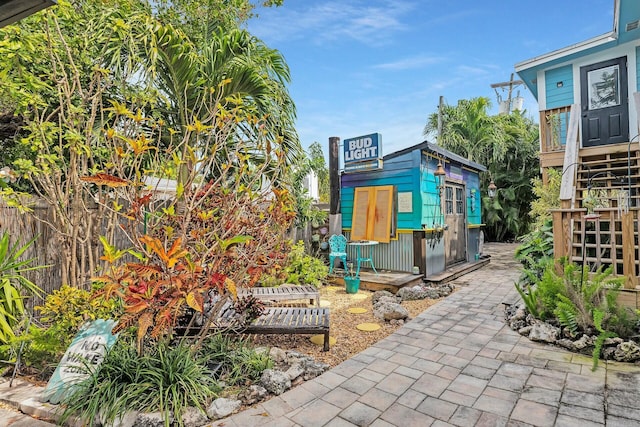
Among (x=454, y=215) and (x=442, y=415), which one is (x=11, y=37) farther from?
(x=454, y=215)

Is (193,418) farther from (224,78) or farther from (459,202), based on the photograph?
(459,202)

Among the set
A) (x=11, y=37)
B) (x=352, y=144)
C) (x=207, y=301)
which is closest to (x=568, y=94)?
(x=352, y=144)

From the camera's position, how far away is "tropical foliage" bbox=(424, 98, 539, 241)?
46.5 feet

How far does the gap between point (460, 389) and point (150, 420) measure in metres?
2.22

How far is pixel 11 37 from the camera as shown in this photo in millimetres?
2826

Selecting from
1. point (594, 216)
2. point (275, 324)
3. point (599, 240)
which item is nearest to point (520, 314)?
point (599, 240)

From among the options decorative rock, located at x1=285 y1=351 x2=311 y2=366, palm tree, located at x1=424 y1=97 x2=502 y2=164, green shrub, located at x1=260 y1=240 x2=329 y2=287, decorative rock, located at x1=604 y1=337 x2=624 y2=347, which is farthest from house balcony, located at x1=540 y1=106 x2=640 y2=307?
palm tree, located at x1=424 y1=97 x2=502 y2=164

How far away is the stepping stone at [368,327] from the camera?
409cm

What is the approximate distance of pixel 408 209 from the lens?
22.3 ft

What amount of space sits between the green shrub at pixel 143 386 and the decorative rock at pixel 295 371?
0.58m

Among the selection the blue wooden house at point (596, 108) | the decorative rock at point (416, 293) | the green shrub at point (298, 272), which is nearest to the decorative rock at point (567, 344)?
the decorative rock at point (416, 293)

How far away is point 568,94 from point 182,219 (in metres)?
9.07

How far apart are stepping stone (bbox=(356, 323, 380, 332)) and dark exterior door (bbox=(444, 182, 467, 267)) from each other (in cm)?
402

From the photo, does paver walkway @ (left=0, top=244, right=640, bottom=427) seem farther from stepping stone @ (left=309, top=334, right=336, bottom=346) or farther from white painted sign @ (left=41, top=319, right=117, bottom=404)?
stepping stone @ (left=309, top=334, right=336, bottom=346)
